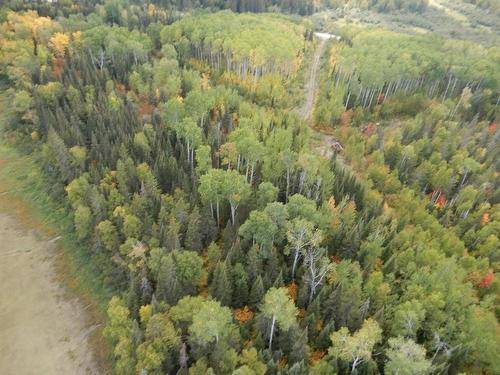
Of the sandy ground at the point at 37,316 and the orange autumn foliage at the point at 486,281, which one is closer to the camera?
the sandy ground at the point at 37,316

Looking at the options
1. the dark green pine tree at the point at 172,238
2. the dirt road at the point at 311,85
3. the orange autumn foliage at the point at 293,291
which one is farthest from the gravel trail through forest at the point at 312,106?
the dark green pine tree at the point at 172,238

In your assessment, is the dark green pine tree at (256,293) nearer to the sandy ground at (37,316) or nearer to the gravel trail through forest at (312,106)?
the sandy ground at (37,316)

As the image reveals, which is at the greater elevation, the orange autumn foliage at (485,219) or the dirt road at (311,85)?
the dirt road at (311,85)

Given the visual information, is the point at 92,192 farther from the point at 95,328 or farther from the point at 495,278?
the point at 495,278

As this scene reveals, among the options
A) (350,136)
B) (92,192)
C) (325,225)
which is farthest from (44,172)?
(350,136)

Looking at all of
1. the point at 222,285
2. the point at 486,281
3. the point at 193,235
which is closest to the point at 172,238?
the point at 193,235

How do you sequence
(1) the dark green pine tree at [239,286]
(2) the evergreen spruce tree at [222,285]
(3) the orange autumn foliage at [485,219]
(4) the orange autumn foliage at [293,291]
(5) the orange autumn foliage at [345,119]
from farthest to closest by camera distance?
(5) the orange autumn foliage at [345,119] < (3) the orange autumn foliage at [485,219] < (4) the orange autumn foliage at [293,291] < (1) the dark green pine tree at [239,286] < (2) the evergreen spruce tree at [222,285]

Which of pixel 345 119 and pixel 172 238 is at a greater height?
pixel 345 119

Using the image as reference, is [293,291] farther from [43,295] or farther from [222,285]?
[43,295]
